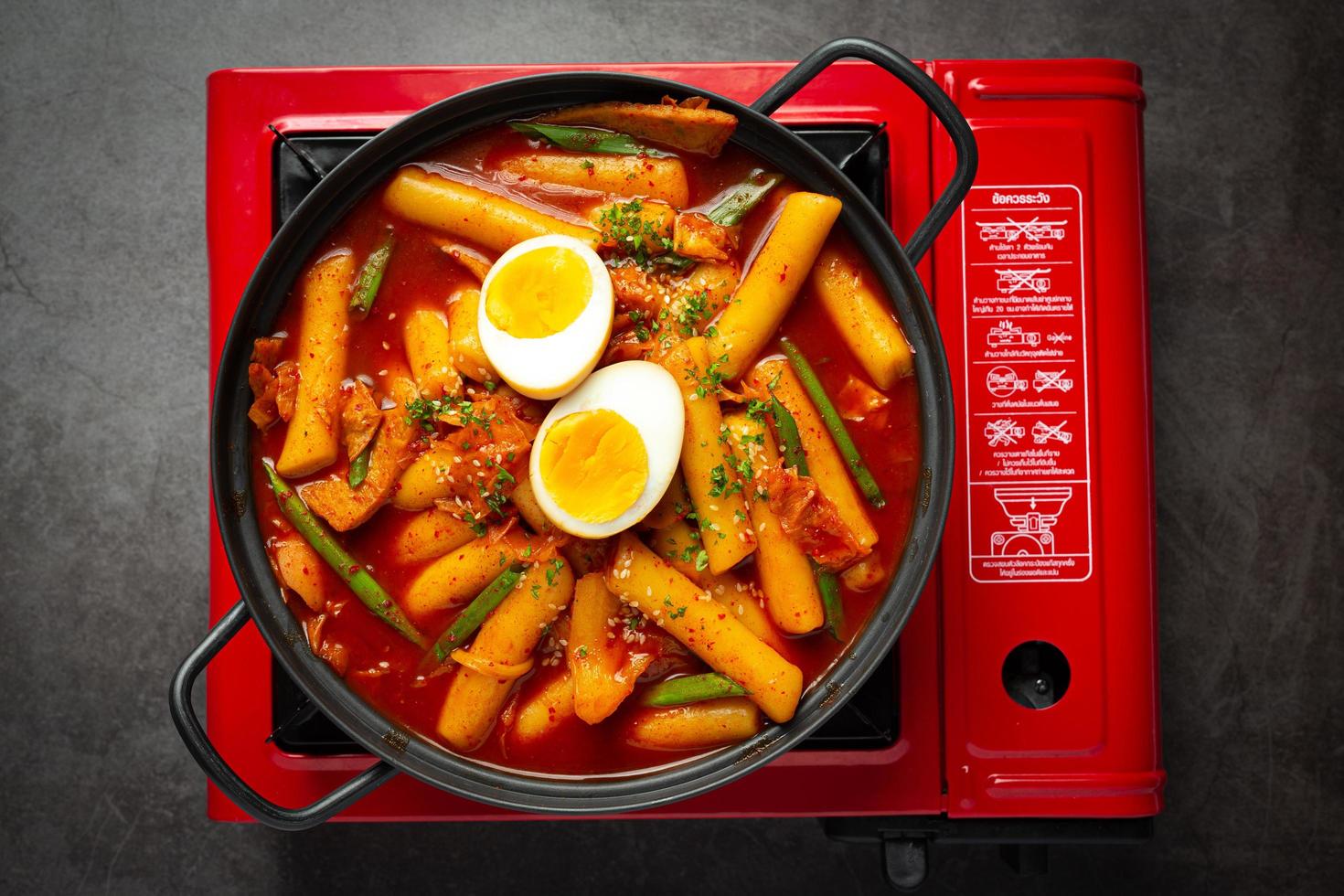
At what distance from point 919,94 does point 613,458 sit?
31.7 inches

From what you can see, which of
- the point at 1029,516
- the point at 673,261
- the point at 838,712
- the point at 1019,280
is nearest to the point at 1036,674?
the point at 1029,516

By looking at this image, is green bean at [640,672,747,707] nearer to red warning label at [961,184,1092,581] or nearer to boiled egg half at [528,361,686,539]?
boiled egg half at [528,361,686,539]

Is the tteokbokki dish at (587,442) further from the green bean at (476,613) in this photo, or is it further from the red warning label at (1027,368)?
the red warning label at (1027,368)

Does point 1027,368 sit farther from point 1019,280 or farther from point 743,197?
point 743,197

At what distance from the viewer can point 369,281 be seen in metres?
1.79

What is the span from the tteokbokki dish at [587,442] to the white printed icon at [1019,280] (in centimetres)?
36

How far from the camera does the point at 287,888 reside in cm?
244

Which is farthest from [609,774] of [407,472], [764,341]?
[764,341]

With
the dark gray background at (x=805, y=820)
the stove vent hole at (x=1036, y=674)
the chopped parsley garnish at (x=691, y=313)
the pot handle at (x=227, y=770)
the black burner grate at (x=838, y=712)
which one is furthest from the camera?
the dark gray background at (x=805, y=820)

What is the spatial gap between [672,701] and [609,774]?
184mm

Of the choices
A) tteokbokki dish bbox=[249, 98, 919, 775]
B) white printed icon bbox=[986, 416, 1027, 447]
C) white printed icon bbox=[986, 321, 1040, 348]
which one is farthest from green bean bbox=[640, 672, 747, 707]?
white printed icon bbox=[986, 321, 1040, 348]

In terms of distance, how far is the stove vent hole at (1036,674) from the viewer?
2018mm

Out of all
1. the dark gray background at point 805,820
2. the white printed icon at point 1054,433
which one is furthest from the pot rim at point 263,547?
the dark gray background at point 805,820

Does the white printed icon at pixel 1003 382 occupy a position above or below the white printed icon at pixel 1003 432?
above
